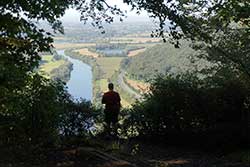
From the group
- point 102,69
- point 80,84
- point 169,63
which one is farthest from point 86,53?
point 169,63

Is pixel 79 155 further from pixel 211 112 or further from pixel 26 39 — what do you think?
pixel 211 112

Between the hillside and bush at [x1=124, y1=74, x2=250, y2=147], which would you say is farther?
the hillside

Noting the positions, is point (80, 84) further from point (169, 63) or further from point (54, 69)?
point (169, 63)

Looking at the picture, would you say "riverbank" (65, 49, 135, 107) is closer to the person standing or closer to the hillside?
the hillside

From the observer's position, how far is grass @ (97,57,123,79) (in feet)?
224

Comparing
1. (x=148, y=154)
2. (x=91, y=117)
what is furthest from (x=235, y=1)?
(x=91, y=117)

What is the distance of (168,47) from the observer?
48.3 meters

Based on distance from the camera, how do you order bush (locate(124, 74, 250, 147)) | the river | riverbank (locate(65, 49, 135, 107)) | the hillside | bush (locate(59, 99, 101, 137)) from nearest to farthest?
1. bush (locate(59, 99, 101, 137))
2. bush (locate(124, 74, 250, 147))
3. the hillside
4. the river
5. riverbank (locate(65, 49, 135, 107))

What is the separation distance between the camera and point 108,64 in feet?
261

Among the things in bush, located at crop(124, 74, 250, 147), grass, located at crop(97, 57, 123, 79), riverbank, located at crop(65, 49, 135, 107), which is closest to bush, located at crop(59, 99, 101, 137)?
bush, located at crop(124, 74, 250, 147)

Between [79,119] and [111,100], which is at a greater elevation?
[111,100]

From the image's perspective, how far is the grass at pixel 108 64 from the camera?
6822cm

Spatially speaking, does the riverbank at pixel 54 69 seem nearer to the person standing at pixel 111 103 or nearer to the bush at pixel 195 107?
the person standing at pixel 111 103

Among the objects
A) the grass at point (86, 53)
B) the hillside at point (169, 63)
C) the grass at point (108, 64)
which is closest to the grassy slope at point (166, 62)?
the hillside at point (169, 63)
